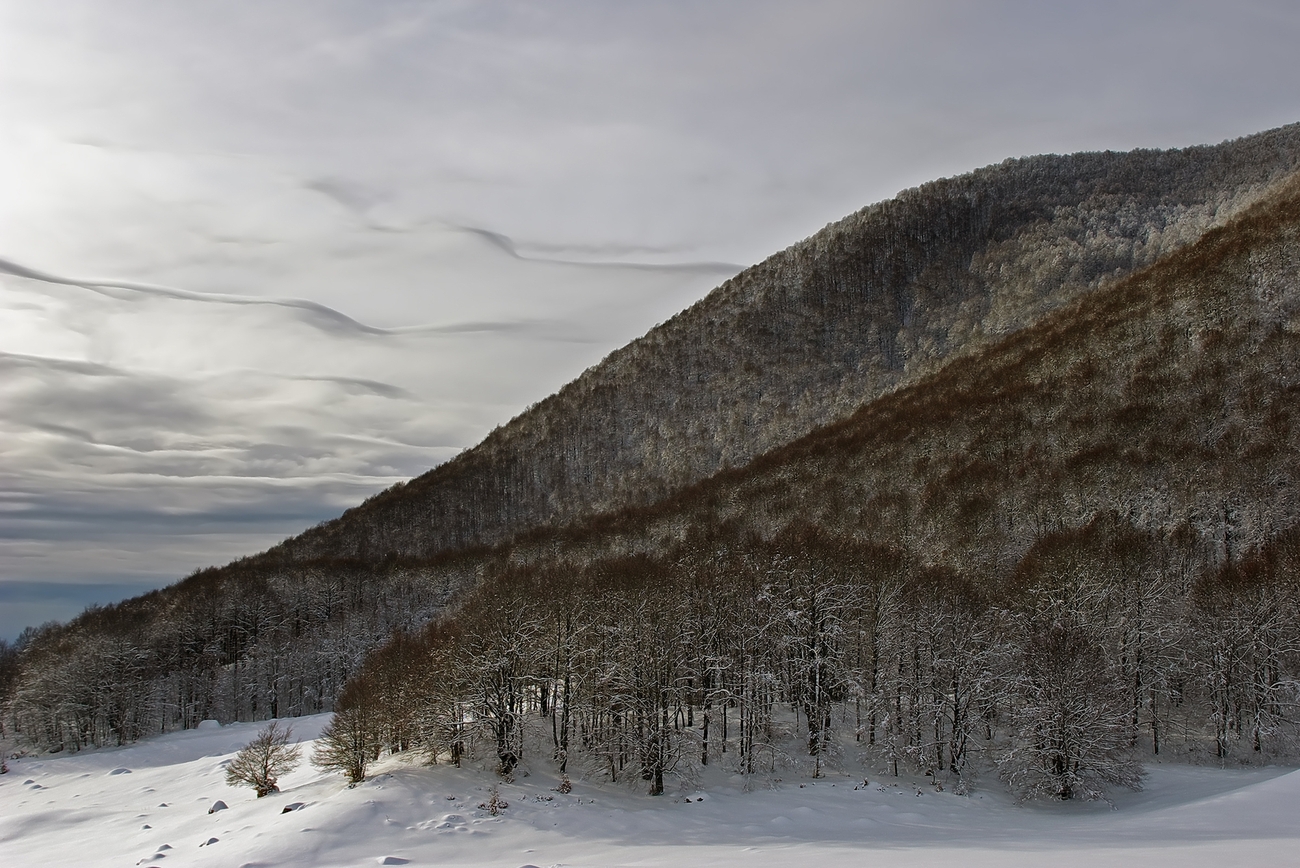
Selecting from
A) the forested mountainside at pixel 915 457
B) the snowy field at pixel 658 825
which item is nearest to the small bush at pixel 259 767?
the snowy field at pixel 658 825

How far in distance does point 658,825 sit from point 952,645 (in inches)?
961

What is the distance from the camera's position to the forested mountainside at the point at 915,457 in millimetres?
79500

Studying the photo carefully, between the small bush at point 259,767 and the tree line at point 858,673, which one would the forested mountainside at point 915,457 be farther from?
the small bush at point 259,767

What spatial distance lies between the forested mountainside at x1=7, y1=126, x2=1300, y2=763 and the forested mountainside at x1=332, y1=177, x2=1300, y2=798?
81 cm

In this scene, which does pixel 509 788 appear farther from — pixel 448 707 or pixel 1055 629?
pixel 1055 629

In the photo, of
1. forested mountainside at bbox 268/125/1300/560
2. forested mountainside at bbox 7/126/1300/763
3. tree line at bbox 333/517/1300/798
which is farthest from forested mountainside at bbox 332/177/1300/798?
forested mountainside at bbox 268/125/1300/560

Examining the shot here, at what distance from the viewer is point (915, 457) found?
11200 centimetres

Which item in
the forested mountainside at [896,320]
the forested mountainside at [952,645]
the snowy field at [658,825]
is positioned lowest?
→ the snowy field at [658,825]

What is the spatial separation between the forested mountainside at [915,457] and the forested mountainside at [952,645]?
2.65ft

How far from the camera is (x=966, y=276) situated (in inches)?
7402

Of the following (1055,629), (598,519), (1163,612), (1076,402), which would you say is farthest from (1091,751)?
(598,519)

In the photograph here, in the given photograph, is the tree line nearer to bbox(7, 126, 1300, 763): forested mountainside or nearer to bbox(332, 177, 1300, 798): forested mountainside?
bbox(332, 177, 1300, 798): forested mountainside

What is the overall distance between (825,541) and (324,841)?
45785 mm

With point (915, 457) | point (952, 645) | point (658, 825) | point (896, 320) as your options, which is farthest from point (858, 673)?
point (896, 320)
